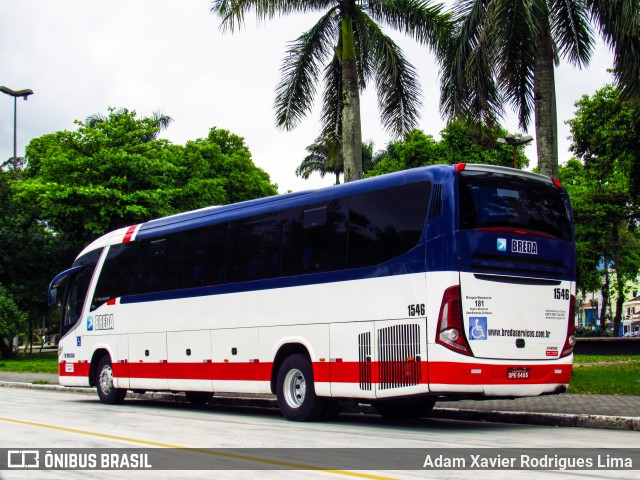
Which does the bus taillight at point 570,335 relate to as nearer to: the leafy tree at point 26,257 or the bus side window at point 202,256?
the bus side window at point 202,256

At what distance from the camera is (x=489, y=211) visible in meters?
12.3

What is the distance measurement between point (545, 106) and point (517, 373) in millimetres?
8951

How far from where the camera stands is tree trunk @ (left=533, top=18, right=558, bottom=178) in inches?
763

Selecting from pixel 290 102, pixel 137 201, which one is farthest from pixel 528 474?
pixel 137 201

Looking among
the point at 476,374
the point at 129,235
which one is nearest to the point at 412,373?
the point at 476,374

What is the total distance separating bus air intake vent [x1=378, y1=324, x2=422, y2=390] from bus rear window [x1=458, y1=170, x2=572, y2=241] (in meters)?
A: 1.69

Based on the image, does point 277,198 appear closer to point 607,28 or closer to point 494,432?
point 494,432

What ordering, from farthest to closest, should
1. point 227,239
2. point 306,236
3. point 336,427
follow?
point 227,239, point 306,236, point 336,427

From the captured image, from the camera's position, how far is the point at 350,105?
2370 cm

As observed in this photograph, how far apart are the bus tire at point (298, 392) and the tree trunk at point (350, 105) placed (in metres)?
9.51

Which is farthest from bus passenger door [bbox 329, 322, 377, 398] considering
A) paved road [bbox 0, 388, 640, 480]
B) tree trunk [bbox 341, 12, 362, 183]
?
tree trunk [bbox 341, 12, 362, 183]

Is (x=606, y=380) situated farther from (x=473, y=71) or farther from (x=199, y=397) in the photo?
(x=199, y=397)

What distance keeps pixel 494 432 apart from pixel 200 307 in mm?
6721

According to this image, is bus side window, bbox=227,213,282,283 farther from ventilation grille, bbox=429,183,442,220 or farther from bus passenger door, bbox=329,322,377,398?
ventilation grille, bbox=429,183,442,220
